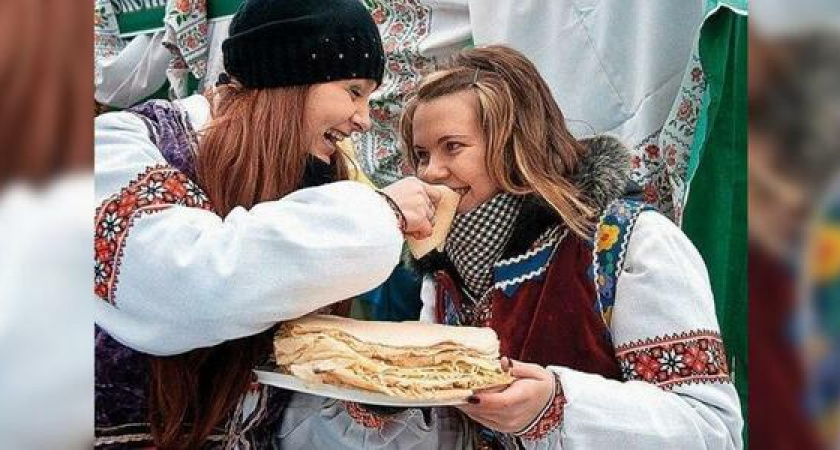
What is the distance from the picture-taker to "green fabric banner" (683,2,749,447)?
3.72 ft

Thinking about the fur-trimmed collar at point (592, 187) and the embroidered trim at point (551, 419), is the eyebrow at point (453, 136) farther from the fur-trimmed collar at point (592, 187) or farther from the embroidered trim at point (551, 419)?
the embroidered trim at point (551, 419)

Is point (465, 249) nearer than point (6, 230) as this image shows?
No

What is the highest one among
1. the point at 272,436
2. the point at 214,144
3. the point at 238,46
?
the point at 238,46

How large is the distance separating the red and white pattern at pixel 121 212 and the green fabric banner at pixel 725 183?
545mm

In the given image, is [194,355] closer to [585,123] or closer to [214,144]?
[214,144]

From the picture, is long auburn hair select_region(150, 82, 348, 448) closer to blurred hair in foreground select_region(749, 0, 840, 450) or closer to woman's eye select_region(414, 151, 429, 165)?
woman's eye select_region(414, 151, 429, 165)

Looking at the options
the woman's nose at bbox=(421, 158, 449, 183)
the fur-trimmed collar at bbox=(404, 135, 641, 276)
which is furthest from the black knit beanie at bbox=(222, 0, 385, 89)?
the fur-trimmed collar at bbox=(404, 135, 641, 276)

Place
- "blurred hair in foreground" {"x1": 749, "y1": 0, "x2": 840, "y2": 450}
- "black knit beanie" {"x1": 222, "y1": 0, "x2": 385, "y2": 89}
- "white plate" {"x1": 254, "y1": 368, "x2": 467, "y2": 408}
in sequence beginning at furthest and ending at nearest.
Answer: "black knit beanie" {"x1": 222, "y1": 0, "x2": 385, "y2": 89}, "white plate" {"x1": 254, "y1": 368, "x2": 467, "y2": 408}, "blurred hair in foreground" {"x1": 749, "y1": 0, "x2": 840, "y2": 450}

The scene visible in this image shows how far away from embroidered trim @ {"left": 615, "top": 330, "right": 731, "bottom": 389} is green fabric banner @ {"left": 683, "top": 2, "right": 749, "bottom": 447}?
2 centimetres

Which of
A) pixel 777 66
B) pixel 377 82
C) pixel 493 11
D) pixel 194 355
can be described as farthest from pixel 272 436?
pixel 777 66

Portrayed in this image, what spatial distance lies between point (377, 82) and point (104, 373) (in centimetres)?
43

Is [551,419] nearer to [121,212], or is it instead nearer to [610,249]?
[610,249]

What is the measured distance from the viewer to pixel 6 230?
92 cm

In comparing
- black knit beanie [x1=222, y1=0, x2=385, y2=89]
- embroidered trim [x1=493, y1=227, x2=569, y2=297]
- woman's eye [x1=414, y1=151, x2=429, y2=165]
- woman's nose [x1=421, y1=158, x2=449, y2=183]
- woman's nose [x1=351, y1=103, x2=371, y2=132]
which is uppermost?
black knit beanie [x1=222, y1=0, x2=385, y2=89]
